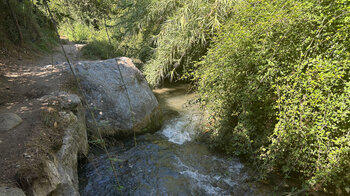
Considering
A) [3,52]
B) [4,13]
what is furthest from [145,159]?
[4,13]

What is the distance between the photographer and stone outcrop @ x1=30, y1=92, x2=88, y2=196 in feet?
6.35

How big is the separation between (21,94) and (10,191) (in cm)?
260

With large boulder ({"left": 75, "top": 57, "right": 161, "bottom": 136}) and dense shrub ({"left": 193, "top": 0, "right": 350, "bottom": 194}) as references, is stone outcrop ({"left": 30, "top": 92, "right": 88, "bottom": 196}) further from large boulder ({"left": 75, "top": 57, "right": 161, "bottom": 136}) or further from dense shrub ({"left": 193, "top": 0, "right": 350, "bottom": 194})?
dense shrub ({"left": 193, "top": 0, "right": 350, "bottom": 194})

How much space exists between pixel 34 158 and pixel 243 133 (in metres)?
2.72

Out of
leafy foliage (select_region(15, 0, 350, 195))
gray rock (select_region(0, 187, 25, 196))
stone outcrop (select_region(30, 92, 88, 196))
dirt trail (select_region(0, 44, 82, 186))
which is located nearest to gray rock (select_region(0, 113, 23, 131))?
dirt trail (select_region(0, 44, 82, 186))

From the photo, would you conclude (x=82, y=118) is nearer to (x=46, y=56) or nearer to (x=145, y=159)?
(x=145, y=159)

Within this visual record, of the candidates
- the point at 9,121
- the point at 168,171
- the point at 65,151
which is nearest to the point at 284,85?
the point at 168,171

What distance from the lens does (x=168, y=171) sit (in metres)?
3.26

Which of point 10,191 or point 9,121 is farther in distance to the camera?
point 9,121

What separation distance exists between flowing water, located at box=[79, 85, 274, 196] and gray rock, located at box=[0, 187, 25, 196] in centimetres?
84

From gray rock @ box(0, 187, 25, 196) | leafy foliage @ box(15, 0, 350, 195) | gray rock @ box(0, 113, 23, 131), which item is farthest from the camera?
gray rock @ box(0, 113, 23, 131)

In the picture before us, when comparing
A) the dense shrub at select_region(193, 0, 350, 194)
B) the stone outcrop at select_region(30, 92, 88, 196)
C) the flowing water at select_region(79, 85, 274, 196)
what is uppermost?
the dense shrub at select_region(193, 0, 350, 194)

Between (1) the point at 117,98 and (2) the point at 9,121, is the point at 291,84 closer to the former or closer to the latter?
(1) the point at 117,98

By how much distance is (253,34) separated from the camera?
2.80 m
